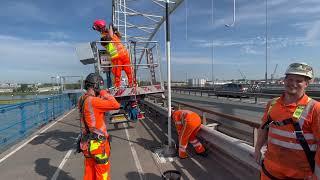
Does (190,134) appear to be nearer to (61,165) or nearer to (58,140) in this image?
(61,165)

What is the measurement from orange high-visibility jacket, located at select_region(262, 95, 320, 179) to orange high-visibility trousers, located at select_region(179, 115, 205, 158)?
4321 mm

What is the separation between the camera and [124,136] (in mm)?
11172

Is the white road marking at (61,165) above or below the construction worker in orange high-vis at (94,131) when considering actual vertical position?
below

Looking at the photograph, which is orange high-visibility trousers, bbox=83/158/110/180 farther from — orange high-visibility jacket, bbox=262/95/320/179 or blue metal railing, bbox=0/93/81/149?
blue metal railing, bbox=0/93/81/149

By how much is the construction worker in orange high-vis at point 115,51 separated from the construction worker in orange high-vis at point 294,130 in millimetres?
7774

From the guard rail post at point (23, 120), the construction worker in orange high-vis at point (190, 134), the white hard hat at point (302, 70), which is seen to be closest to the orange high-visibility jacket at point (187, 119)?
the construction worker in orange high-vis at point (190, 134)

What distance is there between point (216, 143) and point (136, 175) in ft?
5.60

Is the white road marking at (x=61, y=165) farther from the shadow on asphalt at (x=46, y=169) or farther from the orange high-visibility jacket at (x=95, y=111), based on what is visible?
the orange high-visibility jacket at (x=95, y=111)

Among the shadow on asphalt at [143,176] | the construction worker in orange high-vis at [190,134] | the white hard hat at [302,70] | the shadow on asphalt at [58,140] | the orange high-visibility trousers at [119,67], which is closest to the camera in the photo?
the white hard hat at [302,70]

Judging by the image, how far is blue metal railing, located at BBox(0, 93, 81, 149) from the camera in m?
10.7

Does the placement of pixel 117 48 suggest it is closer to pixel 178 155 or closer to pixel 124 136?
pixel 124 136

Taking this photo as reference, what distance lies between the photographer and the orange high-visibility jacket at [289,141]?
2.85 meters

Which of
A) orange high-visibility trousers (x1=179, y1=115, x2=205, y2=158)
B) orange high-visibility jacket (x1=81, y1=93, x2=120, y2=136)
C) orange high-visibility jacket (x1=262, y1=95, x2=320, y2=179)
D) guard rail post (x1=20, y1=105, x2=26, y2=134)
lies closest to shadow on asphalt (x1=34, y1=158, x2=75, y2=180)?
orange high-visibility jacket (x1=81, y1=93, x2=120, y2=136)

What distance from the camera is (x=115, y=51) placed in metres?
10.5
